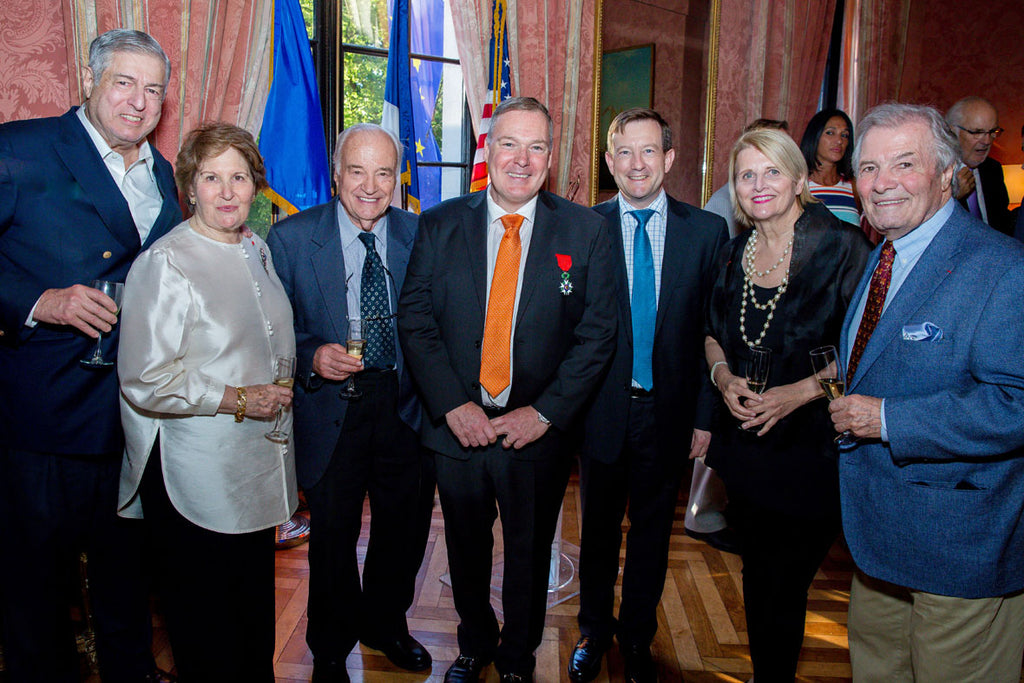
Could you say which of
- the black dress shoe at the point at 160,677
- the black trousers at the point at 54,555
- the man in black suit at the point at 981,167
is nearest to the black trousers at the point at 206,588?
the black trousers at the point at 54,555

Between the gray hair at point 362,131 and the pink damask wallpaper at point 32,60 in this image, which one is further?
the pink damask wallpaper at point 32,60

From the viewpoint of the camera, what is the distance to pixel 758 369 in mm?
1980

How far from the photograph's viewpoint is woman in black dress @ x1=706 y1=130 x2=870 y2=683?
2.07 meters

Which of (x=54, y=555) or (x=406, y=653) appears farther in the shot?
(x=406, y=653)

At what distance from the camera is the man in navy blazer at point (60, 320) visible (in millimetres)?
2055

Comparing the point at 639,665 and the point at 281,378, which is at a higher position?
the point at 281,378

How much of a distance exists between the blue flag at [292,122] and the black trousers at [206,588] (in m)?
2.20

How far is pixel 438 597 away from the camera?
10.2 ft

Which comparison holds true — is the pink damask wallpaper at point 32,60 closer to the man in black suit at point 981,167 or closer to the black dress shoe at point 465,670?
the black dress shoe at point 465,670

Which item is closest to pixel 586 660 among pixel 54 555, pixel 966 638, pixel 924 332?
pixel 966 638

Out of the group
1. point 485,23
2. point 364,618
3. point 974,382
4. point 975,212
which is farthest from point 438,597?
point 975,212

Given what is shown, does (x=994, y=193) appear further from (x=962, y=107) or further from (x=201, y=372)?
(x=201, y=372)

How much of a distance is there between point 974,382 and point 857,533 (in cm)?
49

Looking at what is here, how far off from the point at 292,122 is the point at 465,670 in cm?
287
